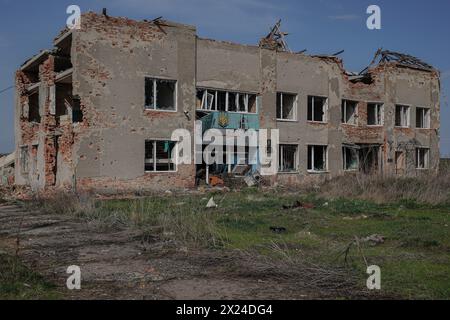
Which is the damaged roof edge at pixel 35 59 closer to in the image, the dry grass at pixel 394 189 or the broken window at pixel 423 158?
the dry grass at pixel 394 189

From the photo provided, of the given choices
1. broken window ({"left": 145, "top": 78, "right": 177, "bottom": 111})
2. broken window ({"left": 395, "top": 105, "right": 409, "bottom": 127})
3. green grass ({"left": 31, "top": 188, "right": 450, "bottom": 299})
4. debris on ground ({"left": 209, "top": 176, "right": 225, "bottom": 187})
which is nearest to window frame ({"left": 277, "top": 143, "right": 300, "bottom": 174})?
debris on ground ({"left": 209, "top": 176, "right": 225, "bottom": 187})

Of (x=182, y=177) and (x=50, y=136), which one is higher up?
(x=50, y=136)

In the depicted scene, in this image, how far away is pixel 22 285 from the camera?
17.9ft

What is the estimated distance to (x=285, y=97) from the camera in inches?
1030

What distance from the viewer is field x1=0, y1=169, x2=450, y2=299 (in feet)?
18.7

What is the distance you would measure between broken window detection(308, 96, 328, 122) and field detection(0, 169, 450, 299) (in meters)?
11.1

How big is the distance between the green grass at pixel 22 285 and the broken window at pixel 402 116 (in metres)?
29.0

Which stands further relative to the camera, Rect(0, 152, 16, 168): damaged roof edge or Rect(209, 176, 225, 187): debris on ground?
Rect(0, 152, 16, 168): damaged roof edge

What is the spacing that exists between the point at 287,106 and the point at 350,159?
19.0ft

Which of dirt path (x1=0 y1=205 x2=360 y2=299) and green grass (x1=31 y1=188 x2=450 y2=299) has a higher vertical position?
green grass (x1=31 y1=188 x2=450 y2=299)

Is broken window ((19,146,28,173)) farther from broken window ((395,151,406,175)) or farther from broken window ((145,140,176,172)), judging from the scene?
broken window ((395,151,406,175))

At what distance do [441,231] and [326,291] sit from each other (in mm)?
5351
